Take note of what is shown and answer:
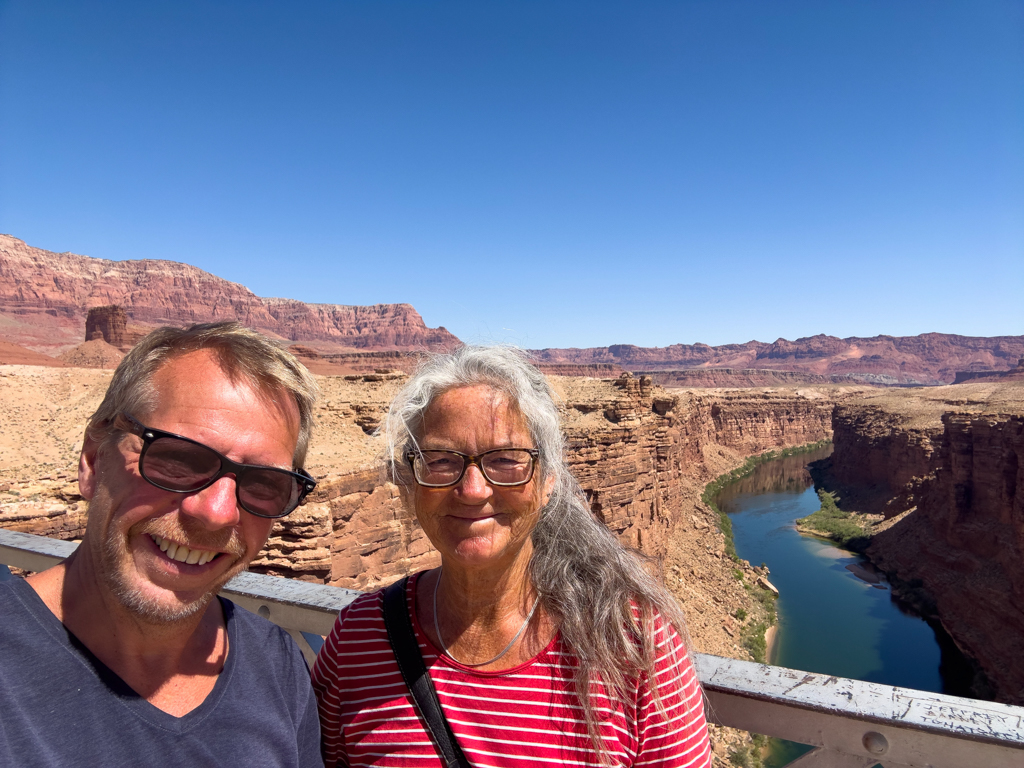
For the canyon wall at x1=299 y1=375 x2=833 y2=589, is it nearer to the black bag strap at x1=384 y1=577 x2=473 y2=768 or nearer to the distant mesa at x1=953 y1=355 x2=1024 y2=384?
A: the black bag strap at x1=384 y1=577 x2=473 y2=768

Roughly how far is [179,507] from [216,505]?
89 millimetres

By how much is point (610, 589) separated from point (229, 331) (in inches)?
56.2

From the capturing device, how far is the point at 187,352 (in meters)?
1.65

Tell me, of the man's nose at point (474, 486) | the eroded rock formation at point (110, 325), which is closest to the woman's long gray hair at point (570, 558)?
the man's nose at point (474, 486)

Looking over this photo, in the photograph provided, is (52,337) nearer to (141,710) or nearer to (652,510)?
(652,510)

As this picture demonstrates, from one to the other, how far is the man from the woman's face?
44 cm

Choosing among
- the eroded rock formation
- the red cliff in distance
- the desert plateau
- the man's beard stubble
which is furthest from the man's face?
the red cliff in distance

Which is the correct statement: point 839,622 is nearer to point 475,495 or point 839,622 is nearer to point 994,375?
point 475,495

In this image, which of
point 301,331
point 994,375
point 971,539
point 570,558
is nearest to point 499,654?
point 570,558

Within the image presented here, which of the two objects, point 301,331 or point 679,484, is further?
point 301,331

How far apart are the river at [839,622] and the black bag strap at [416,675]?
14748 mm

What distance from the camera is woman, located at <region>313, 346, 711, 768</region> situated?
1.60m

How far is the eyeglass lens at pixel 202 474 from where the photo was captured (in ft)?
5.02

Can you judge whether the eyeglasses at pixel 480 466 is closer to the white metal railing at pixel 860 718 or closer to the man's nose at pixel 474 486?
the man's nose at pixel 474 486
